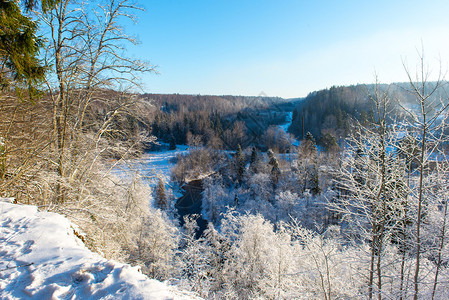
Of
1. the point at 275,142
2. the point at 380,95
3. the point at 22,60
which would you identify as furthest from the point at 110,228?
the point at 275,142

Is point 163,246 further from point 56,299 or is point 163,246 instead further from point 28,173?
point 56,299

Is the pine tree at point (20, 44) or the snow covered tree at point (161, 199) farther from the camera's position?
the snow covered tree at point (161, 199)

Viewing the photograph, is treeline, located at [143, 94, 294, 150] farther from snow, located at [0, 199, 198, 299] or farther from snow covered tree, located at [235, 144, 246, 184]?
snow, located at [0, 199, 198, 299]

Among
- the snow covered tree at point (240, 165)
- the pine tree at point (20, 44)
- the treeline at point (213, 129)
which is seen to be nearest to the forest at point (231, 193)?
the pine tree at point (20, 44)

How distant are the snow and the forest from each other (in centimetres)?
69

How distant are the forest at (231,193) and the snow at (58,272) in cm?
69

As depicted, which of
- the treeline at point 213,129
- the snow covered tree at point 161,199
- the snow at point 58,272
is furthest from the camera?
the treeline at point 213,129

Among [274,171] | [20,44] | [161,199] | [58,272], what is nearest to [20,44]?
[20,44]

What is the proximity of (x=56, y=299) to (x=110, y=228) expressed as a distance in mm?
4898

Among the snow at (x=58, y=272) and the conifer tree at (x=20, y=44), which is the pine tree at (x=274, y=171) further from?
the snow at (x=58, y=272)

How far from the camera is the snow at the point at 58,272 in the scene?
2020 mm

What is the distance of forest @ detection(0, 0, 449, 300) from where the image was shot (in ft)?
14.7

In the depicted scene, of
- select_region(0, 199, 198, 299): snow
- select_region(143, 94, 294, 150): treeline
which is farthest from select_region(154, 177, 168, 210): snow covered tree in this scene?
select_region(0, 199, 198, 299): snow

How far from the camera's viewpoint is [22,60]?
4.02 metres
